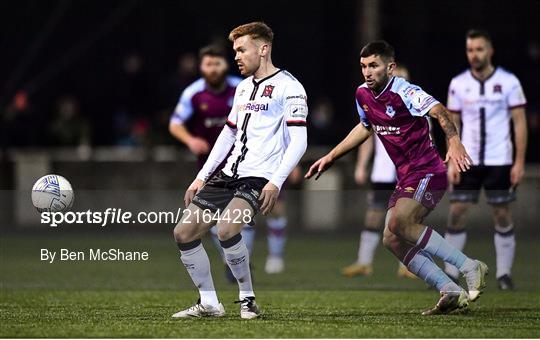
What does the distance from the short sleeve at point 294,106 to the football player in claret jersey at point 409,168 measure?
547 mm

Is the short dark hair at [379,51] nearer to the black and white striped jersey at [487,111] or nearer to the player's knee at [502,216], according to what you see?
the black and white striped jersey at [487,111]

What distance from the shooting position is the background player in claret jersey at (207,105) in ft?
41.3

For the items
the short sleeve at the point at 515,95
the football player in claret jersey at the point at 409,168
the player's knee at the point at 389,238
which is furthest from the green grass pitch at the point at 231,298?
the short sleeve at the point at 515,95

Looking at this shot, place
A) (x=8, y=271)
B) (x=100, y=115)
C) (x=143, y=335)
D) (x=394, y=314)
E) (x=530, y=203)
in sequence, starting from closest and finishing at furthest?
(x=143, y=335) < (x=394, y=314) < (x=8, y=271) < (x=530, y=203) < (x=100, y=115)

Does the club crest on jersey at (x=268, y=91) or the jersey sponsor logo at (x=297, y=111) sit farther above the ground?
the club crest on jersey at (x=268, y=91)

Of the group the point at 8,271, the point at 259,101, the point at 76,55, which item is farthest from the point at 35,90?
the point at 259,101

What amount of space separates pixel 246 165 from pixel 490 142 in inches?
137

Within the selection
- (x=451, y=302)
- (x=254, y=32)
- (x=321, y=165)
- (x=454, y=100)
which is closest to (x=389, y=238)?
(x=451, y=302)

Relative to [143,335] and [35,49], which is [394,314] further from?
[35,49]

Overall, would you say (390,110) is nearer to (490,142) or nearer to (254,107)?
(254,107)

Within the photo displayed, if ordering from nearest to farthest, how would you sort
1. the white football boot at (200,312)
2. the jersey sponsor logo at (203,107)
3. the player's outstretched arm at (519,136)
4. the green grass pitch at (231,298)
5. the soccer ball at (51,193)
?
the green grass pitch at (231,298) < the white football boot at (200,312) < the soccer ball at (51,193) < the player's outstretched arm at (519,136) < the jersey sponsor logo at (203,107)

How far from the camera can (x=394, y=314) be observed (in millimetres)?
Result: 9617

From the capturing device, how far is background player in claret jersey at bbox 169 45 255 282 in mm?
12586

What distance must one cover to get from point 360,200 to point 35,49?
540 centimetres
